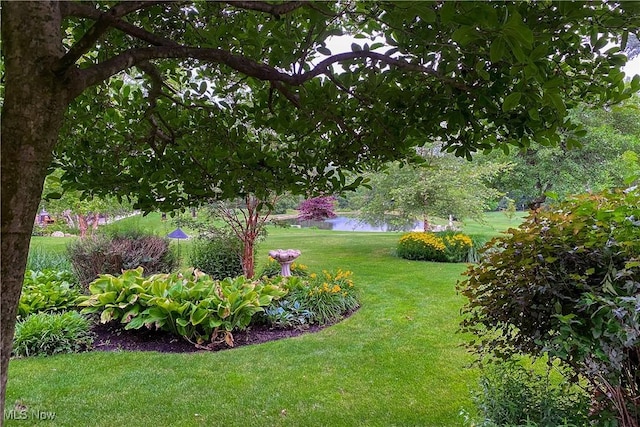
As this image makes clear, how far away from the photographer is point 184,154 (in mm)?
1663

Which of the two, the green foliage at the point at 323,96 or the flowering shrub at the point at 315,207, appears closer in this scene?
the green foliage at the point at 323,96

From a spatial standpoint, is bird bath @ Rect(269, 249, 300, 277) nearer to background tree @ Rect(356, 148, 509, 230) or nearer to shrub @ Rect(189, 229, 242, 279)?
shrub @ Rect(189, 229, 242, 279)

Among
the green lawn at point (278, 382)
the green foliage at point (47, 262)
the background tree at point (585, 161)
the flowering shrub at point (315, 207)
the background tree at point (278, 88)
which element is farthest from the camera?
the background tree at point (585, 161)

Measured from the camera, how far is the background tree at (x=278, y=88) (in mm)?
854

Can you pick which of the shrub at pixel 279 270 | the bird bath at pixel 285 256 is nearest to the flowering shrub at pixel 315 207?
the shrub at pixel 279 270

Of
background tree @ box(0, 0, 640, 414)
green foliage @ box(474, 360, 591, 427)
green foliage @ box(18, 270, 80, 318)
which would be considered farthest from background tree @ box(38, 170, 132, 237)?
green foliage @ box(474, 360, 591, 427)

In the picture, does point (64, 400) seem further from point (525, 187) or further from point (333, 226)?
point (333, 226)

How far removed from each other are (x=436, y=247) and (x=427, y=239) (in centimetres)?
35

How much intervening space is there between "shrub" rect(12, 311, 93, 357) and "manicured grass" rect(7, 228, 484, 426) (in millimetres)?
170

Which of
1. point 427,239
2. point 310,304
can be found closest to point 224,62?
point 310,304

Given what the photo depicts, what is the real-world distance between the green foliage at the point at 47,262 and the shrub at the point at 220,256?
202 centimetres

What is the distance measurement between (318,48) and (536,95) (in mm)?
688

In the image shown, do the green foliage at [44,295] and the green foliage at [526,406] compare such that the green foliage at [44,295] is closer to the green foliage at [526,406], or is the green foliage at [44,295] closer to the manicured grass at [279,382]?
the manicured grass at [279,382]

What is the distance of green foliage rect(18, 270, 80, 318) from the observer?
4.60m
